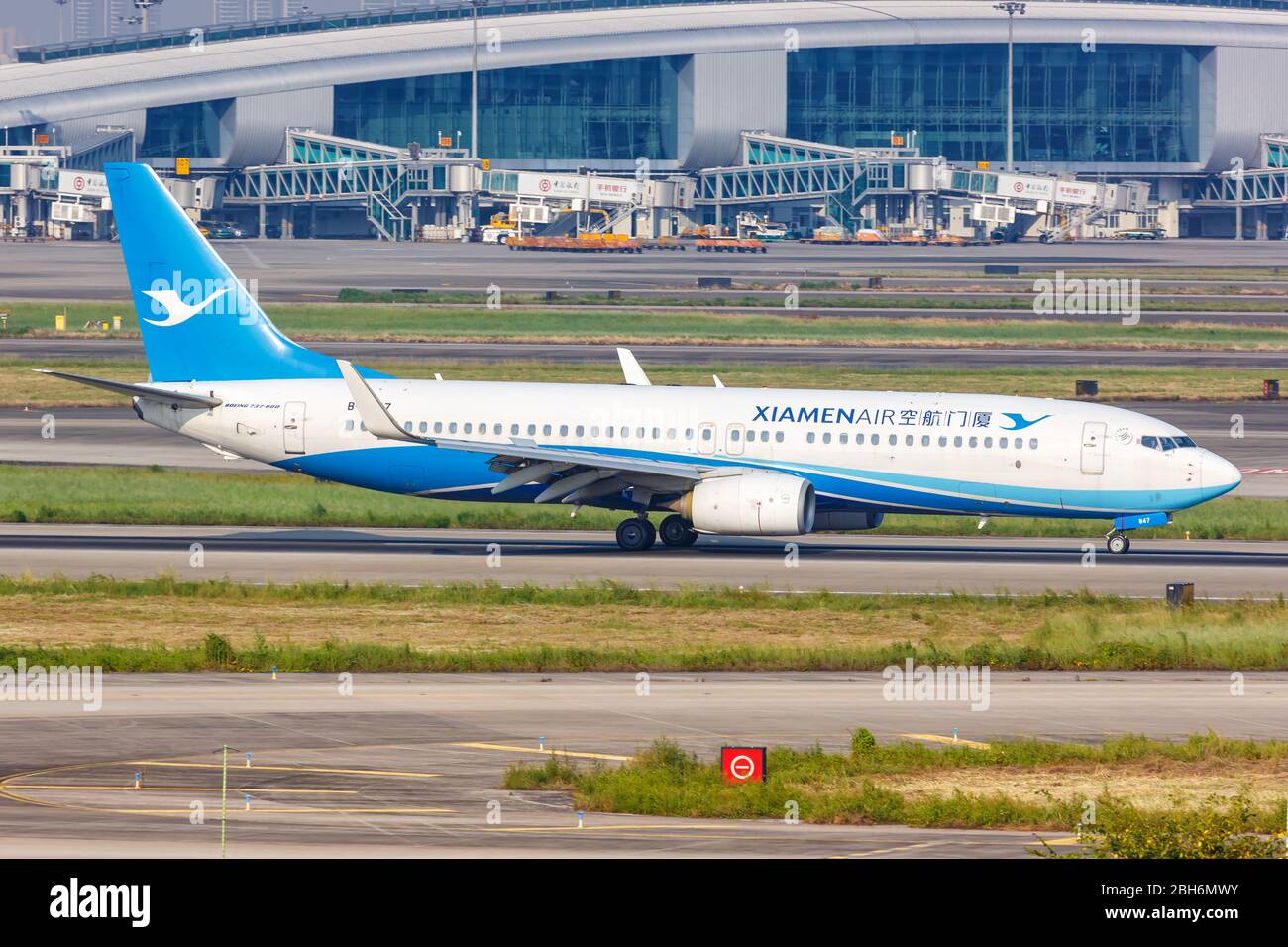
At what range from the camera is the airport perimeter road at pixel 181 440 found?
62.1m

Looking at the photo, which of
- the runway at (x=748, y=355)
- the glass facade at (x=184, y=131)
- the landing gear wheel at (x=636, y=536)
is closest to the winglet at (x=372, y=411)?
the landing gear wheel at (x=636, y=536)

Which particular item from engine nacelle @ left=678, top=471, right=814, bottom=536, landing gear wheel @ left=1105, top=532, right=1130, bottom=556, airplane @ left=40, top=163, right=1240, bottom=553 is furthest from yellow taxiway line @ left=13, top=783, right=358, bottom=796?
landing gear wheel @ left=1105, top=532, right=1130, bottom=556

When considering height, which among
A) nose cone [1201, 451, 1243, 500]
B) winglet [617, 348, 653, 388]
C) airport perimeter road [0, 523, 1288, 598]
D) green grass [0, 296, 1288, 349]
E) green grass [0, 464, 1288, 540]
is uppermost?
green grass [0, 296, 1288, 349]

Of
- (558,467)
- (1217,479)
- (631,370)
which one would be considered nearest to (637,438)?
(558,467)

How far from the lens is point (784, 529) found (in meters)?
45.9

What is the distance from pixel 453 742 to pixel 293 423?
23.3m

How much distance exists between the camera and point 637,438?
48.3 meters

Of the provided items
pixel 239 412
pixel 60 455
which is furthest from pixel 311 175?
A: pixel 239 412

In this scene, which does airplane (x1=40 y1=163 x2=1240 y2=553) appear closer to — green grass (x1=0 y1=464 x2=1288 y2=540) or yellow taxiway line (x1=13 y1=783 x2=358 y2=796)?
green grass (x1=0 y1=464 x2=1288 y2=540)

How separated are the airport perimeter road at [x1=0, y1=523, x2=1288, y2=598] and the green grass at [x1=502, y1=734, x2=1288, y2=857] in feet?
50.8

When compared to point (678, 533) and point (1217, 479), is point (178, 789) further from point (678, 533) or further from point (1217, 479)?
point (1217, 479)

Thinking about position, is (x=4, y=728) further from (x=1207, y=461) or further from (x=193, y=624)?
(x=1207, y=461)

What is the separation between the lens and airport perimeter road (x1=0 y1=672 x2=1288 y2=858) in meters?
21.6

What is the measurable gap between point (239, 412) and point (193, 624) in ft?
43.0
